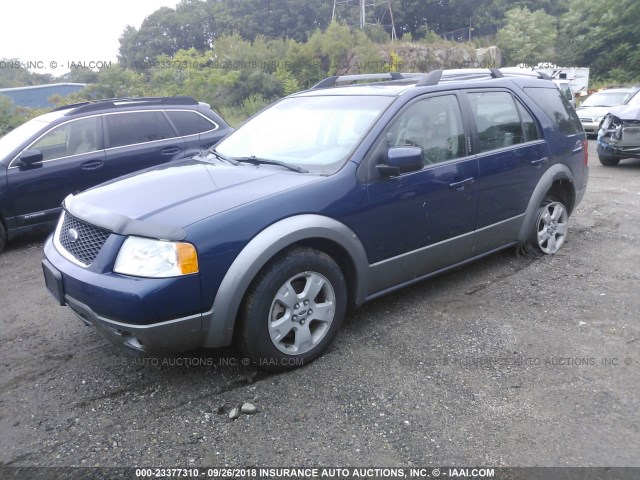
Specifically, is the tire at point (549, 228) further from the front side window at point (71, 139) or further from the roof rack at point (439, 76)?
the front side window at point (71, 139)

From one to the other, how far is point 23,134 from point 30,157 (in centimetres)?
61

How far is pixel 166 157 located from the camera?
280 inches

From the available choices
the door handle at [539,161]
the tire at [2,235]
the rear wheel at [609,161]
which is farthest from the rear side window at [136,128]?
the rear wheel at [609,161]

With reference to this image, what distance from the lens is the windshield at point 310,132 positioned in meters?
3.77

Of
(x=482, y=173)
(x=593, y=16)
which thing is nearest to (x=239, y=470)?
(x=482, y=173)

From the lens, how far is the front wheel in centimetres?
521

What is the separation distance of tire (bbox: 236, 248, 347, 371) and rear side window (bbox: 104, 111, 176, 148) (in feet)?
14.8

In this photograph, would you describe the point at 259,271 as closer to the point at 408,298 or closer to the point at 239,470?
the point at 239,470

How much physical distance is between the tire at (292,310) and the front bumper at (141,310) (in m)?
0.29

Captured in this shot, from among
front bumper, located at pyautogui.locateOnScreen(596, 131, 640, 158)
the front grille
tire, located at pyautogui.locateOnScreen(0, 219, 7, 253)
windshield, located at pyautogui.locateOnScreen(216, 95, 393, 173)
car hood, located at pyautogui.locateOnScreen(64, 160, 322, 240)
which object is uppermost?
windshield, located at pyautogui.locateOnScreen(216, 95, 393, 173)

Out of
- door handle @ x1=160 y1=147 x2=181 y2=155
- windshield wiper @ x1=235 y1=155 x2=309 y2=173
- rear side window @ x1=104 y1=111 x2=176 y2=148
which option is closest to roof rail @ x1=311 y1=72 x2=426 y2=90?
windshield wiper @ x1=235 y1=155 x2=309 y2=173

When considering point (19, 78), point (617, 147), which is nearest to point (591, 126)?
point (617, 147)

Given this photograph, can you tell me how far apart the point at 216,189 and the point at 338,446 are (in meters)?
1.65

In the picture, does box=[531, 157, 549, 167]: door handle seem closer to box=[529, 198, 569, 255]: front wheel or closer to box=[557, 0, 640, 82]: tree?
box=[529, 198, 569, 255]: front wheel
